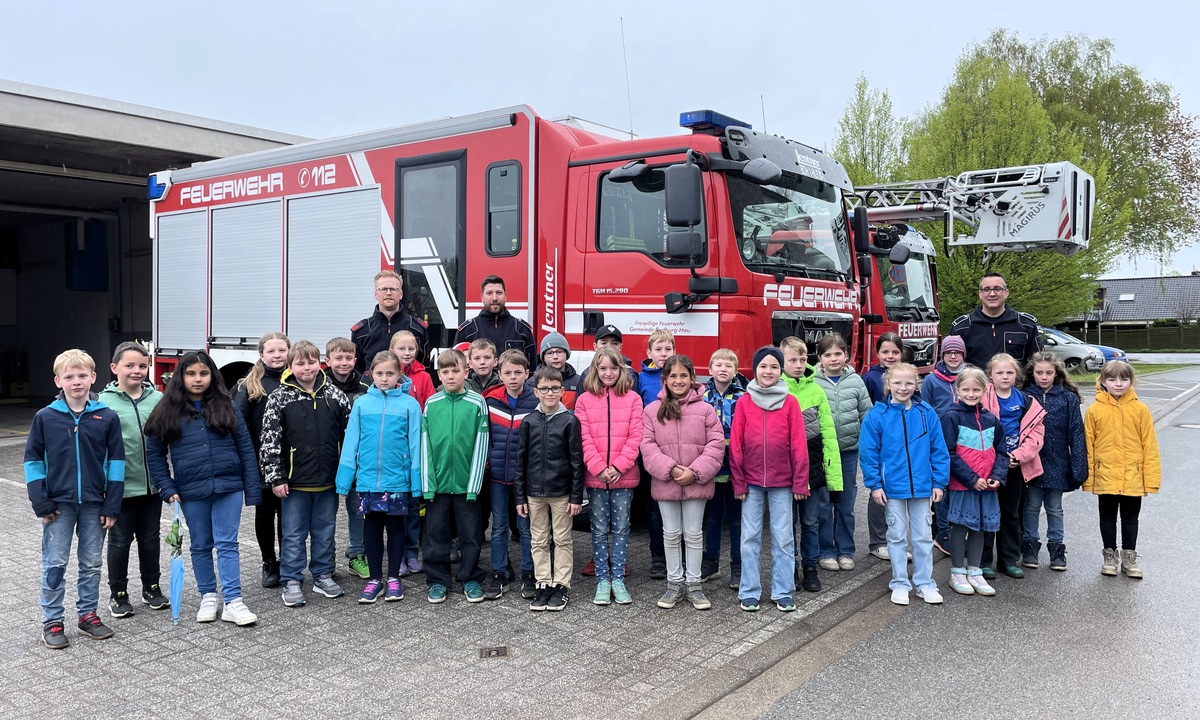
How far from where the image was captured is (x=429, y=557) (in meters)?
5.47

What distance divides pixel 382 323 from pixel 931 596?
13.3 ft

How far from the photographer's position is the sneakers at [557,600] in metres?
5.21

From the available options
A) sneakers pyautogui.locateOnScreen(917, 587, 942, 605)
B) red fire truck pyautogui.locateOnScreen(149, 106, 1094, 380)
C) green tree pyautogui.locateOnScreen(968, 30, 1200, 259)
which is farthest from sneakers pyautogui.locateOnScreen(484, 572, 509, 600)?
green tree pyautogui.locateOnScreen(968, 30, 1200, 259)

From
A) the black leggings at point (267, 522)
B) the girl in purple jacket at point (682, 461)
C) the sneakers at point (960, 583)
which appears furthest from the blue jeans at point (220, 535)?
the sneakers at point (960, 583)

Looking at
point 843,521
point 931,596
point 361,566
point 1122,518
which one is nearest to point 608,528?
point 361,566

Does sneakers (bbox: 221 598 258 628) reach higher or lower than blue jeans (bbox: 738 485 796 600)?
lower

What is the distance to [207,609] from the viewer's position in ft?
16.4

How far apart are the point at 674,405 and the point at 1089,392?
61.5 ft

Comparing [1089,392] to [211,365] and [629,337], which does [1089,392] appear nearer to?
[629,337]

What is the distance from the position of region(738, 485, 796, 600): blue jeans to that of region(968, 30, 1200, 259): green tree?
109 ft

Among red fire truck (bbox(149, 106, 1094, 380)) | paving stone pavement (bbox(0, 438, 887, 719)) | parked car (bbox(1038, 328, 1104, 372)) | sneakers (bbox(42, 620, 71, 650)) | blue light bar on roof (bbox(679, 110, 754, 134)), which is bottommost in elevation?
paving stone pavement (bbox(0, 438, 887, 719))

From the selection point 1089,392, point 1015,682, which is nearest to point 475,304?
point 1015,682

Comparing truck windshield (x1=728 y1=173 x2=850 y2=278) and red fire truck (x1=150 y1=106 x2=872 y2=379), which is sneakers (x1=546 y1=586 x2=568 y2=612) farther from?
truck windshield (x1=728 y1=173 x2=850 y2=278)

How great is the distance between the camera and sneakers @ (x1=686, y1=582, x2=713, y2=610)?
5215mm
